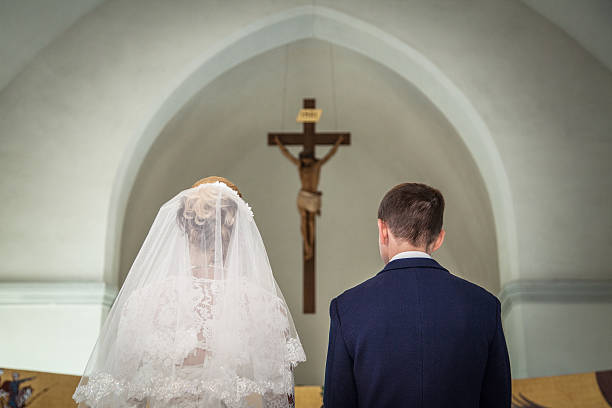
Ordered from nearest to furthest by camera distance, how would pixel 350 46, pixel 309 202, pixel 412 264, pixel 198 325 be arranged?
pixel 412 264 < pixel 198 325 < pixel 350 46 < pixel 309 202

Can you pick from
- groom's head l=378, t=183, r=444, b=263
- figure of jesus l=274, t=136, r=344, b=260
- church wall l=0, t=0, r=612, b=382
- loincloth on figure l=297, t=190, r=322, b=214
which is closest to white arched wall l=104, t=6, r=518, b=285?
church wall l=0, t=0, r=612, b=382

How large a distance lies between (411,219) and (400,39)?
200 inches

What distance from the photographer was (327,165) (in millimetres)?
11102

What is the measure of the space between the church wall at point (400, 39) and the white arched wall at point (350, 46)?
7 cm

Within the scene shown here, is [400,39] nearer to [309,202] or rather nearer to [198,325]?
[309,202]

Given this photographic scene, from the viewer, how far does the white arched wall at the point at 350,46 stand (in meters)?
6.66

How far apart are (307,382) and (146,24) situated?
5.99m

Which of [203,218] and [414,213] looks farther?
[203,218]

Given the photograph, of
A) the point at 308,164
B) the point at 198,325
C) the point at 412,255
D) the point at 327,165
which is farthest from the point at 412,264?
the point at 327,165

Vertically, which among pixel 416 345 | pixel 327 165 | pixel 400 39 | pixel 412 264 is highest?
pixel 400 39

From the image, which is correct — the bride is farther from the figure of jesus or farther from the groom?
the figure of jesus

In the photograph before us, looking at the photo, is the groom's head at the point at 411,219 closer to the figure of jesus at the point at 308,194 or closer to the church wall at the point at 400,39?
the church wall at the point at 400,39

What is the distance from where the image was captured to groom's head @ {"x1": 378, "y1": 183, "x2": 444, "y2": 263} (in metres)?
2.44

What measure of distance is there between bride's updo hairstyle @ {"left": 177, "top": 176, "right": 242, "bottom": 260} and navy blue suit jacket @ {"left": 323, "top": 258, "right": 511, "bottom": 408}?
2.97 ft
